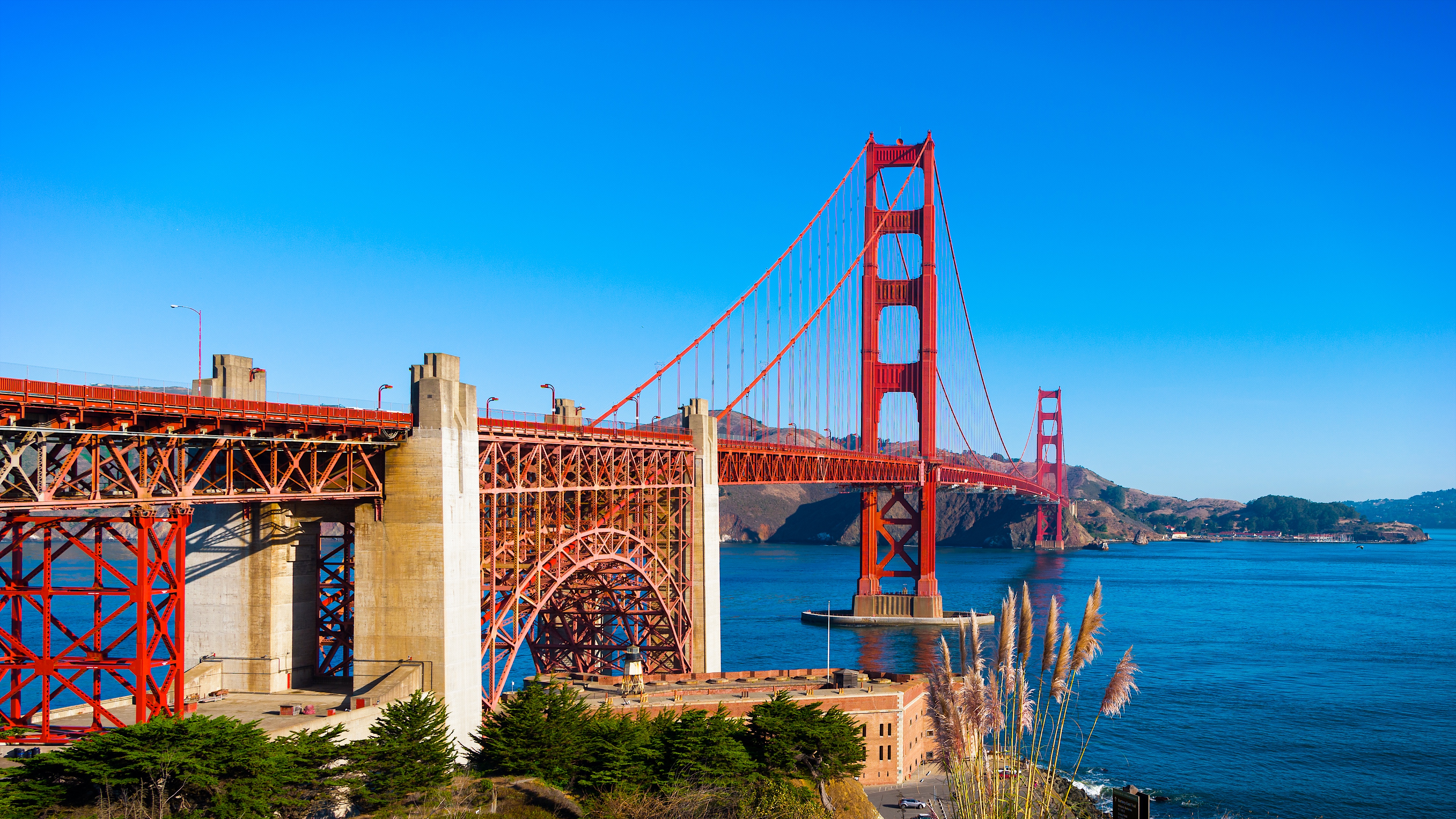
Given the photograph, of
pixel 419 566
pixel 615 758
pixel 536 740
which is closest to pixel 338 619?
pixel 419 566

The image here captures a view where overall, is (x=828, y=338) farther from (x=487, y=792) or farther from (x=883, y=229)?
(x=487, y=792)

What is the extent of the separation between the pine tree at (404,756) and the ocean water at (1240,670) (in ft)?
83.7

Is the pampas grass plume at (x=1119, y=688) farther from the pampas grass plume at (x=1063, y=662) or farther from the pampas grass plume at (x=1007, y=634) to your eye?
the pampas grass plume at (x=1007, y=634)

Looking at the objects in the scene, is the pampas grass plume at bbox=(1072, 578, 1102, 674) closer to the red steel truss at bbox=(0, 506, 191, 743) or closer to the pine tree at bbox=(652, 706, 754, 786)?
the pine tree at bbox=(652, 706, 754, 786)

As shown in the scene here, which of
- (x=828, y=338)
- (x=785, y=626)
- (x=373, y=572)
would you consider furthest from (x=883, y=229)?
(x=373, y=572)

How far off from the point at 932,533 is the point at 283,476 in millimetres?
62762

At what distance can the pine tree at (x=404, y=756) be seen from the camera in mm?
21906

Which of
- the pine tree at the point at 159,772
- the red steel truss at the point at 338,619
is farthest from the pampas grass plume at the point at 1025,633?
the red steel truss at the point at 338,619

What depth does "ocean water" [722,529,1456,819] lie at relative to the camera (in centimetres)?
4166

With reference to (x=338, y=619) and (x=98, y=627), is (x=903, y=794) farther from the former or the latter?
(x=98, y=627)

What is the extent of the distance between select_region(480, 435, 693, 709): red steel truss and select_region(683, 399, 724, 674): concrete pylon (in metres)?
0.34

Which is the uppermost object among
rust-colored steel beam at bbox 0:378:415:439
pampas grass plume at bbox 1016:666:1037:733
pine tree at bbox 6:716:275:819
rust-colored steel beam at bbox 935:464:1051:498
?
rust-colored steel beam at bbox 0:378:415:439

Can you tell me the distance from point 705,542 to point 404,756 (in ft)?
82.8

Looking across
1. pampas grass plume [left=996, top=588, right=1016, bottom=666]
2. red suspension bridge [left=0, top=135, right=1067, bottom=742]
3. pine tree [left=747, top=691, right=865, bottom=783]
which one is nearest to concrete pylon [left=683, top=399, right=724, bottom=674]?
red suspension bridge [left=0, top=135, right=1067, bottom=742]
